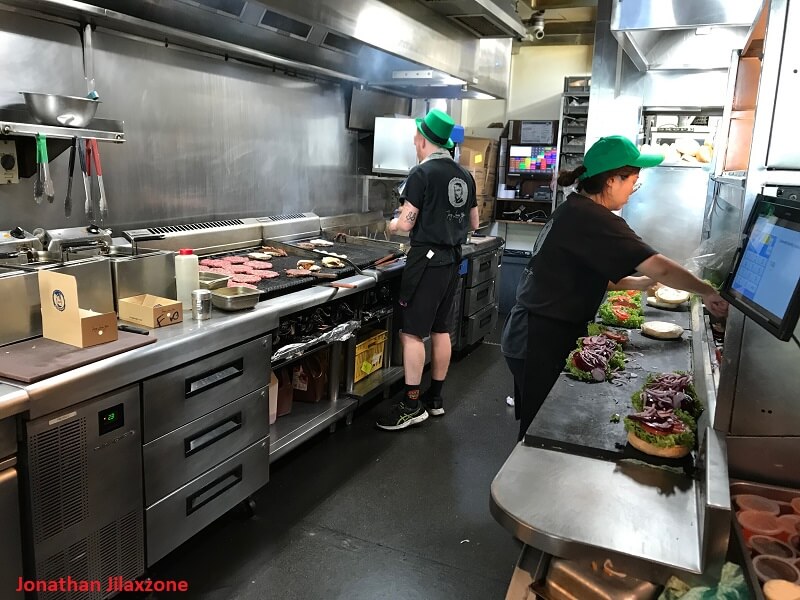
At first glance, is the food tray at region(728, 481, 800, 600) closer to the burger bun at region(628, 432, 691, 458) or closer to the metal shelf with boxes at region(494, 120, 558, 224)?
the burger bun at region(628, 432, 691, 458)

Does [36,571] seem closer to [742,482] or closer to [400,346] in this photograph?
[742,482]

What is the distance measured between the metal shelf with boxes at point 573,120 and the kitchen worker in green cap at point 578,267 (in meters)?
4.00

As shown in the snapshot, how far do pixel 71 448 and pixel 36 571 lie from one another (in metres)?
0.35

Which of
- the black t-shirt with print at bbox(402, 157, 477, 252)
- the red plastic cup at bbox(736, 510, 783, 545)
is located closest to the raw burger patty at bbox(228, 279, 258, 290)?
the black t-shirt with print at bbox(402, 157, 477, 252)

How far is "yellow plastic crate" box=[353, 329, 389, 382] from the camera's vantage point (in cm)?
388

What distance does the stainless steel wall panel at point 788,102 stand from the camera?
1.41 m

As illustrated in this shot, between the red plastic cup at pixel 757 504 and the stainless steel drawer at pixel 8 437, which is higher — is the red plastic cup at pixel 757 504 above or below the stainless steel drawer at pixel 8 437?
above

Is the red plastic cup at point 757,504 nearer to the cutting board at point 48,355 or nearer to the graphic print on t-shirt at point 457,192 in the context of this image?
the cutting board at point 48,355

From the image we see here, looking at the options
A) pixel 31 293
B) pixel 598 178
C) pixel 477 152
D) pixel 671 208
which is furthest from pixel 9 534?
pixel 477 152

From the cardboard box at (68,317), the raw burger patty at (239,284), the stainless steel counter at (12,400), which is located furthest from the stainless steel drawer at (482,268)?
the stainless steel counter at (12,400)

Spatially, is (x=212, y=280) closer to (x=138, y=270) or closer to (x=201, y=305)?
(x=201, y=305)

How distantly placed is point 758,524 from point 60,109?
8.67 ft

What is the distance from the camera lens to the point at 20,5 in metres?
2.53

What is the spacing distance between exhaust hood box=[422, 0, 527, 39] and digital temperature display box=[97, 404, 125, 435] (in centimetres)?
312
